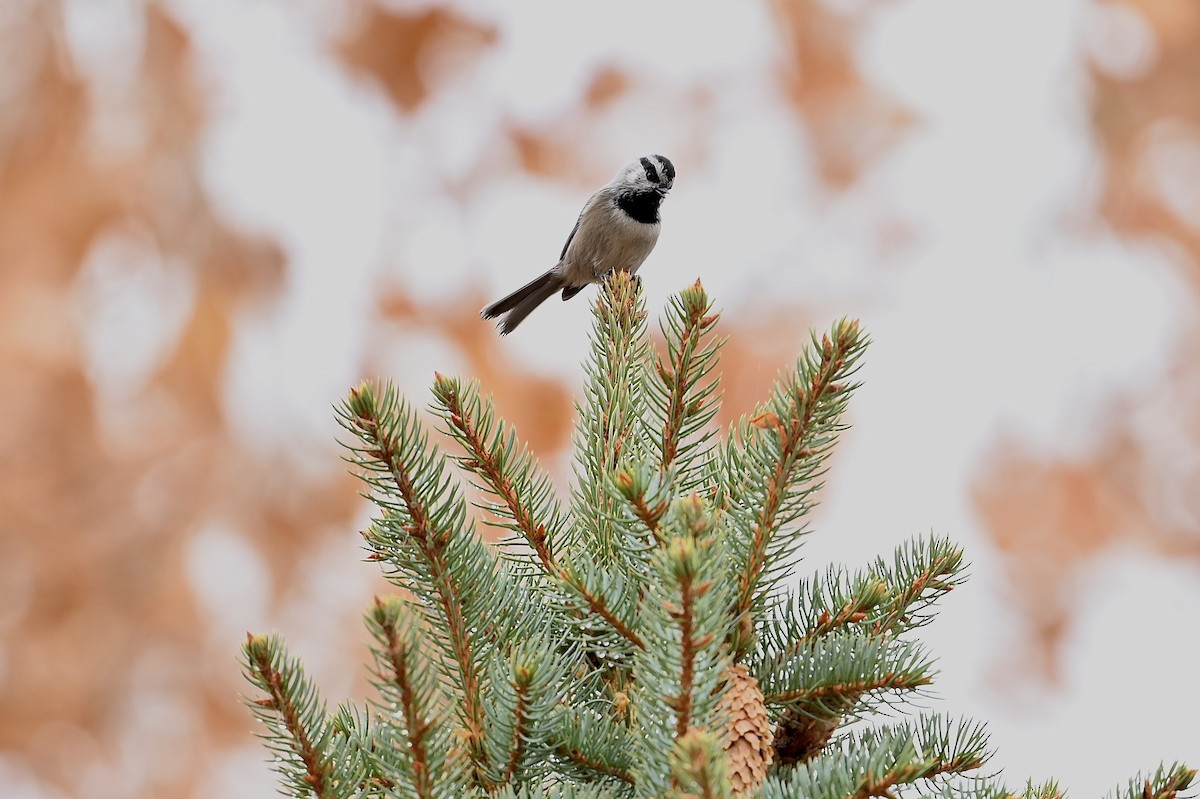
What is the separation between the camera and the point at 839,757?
3.01 ft

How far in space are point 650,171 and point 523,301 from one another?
2.21 ft

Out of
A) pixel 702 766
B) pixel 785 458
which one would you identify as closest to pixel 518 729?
pixel 702 766

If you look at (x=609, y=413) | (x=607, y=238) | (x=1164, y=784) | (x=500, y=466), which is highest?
(x=607, y=238)

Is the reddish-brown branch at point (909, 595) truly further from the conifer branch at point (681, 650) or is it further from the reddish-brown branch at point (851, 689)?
the conifer branch at point (681, 650)

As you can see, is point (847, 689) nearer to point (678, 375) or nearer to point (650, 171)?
point (678, 375)

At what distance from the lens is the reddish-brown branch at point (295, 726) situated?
3.03 ft

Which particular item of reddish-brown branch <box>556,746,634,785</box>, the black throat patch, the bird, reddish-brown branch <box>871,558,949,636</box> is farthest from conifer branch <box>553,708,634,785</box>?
the black throat patch

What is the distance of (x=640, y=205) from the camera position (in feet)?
11.9

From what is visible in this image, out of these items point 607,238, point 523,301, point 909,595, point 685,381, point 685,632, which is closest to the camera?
point 685,632

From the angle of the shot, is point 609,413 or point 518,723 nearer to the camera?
point 518,723

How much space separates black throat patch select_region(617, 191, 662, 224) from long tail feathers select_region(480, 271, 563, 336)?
459mm

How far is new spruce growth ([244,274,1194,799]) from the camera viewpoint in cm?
87

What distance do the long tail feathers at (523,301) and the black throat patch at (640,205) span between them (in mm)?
459

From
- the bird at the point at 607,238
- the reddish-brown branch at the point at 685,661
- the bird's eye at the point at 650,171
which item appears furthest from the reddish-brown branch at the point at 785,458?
the bird's eye at the point at 650,171
